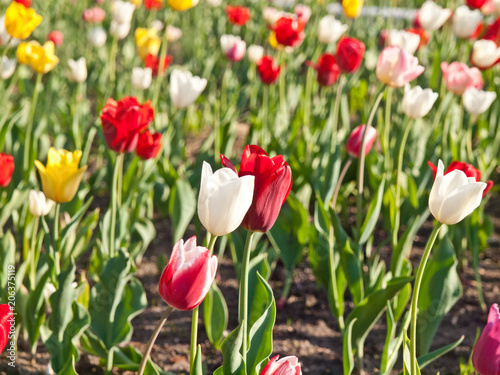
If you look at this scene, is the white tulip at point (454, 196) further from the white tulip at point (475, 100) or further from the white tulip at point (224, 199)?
the white tulip at point (475, 100)

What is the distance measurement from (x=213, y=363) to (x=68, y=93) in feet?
9.01

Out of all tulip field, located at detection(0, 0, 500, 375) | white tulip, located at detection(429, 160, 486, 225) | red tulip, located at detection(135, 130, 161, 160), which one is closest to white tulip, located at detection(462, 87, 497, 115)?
tulip field, located at detection(0, 0, 500, 375)

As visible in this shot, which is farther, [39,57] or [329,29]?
[329,29]

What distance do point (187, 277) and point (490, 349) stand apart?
0.51 metres

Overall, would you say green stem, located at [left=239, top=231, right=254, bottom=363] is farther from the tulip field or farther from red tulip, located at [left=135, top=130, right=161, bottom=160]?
red tulip, located at [left=135, top=130, right=161, bottom=160]

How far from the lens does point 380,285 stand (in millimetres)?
1732

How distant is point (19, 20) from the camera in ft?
6.20

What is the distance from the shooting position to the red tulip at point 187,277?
3.18 ft

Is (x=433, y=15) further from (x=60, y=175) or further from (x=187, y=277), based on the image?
(x=187, y=277)

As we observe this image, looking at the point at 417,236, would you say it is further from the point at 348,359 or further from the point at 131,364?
the point at 131,364

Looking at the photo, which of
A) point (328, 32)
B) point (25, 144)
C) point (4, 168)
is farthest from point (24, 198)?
point (328, 32)

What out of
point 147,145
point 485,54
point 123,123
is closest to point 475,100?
point 485,54

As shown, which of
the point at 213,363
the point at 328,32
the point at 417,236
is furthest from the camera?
the point at 328,32

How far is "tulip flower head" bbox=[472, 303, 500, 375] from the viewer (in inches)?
38.9
